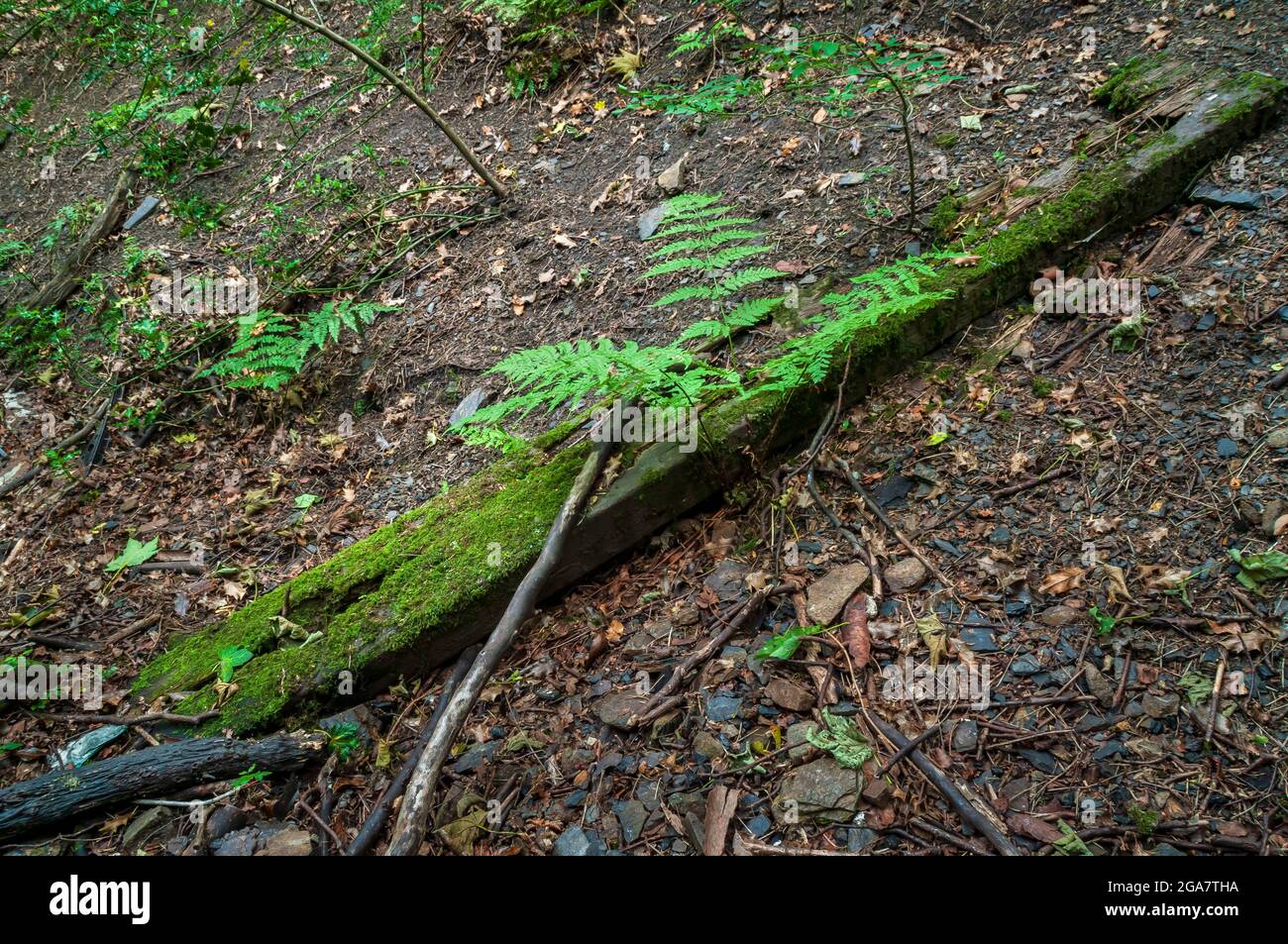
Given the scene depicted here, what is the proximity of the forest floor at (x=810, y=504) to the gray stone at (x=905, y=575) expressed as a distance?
16 mm

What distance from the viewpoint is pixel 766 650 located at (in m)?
2.72

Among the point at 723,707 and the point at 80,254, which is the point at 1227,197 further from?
the point at 80,254

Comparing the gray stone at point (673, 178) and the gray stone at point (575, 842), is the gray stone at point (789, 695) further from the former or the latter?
the gray stone at point (673, 178)

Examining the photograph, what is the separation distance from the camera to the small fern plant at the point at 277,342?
4938 mm

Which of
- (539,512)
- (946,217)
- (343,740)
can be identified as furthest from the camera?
(946,217)

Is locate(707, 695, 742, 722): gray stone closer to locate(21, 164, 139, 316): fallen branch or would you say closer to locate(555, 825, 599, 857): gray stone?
locate(555, 825, 599, 857): gray stone

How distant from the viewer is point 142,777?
9.90 feet

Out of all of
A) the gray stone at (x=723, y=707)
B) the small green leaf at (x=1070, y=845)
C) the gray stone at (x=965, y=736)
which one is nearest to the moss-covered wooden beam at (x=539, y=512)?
the gray stone at (x=723, y=707)

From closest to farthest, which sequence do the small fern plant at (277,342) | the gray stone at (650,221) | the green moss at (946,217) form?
the green moss at (946,217), the small fern plant at (277,342), the gray stone at (650,221)

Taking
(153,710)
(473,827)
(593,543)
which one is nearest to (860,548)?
(593,543)

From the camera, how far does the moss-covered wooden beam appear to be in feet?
10.6

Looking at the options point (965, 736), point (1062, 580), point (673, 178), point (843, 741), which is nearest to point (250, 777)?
point (843, 741)

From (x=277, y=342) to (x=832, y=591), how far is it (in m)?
4.23

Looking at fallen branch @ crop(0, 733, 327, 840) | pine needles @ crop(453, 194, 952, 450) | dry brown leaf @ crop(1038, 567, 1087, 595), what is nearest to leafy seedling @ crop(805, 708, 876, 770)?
dry brown leaf @ crop(1038, 567, 1087, 595)
